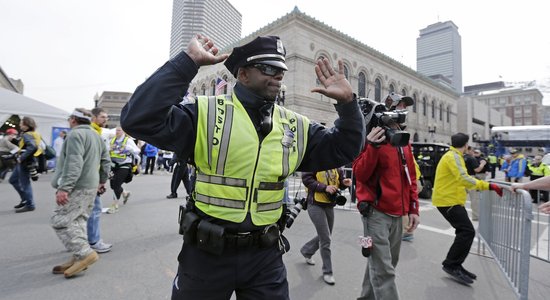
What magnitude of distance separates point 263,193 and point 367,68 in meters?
30.5

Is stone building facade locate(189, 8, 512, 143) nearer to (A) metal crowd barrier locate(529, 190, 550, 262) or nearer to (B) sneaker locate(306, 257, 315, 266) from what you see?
(A) metal crowd barrier locate(529, 190, 550, 262)

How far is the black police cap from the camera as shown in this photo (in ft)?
5.40

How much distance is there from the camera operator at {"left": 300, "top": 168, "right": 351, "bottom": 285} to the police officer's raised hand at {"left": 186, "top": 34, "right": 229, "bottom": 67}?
256 cm

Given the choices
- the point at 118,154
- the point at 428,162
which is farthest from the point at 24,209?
the point at 428,162

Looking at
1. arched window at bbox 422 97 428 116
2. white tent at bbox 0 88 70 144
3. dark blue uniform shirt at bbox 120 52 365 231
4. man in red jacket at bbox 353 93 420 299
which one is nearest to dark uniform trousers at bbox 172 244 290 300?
dark blue uniform shirt at bbox 120 52 365 231

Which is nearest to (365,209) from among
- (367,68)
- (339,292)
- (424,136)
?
(339,292)

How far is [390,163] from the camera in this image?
284cm

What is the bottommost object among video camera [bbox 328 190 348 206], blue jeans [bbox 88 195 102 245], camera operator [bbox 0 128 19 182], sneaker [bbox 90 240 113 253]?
sneaker [bbox 90 240 113 253]

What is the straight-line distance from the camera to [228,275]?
1.49 m

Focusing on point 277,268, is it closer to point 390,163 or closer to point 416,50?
point 390,163

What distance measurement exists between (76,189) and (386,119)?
376cm

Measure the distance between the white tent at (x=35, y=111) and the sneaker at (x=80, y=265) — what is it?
1418cm

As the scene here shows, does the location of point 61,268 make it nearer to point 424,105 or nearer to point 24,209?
point 24,209

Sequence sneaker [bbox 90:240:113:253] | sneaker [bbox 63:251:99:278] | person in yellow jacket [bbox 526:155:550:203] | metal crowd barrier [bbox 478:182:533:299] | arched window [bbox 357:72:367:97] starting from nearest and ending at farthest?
metal crowd barrier [bbox 478:182:533:299] → sneaker [bbox 63:251:99:278] → sneaker [bbox 90:240:113:253] → person in yellow jacket [bbox 526:155:550:203] → arched window [bbox 357:72:367:97]
